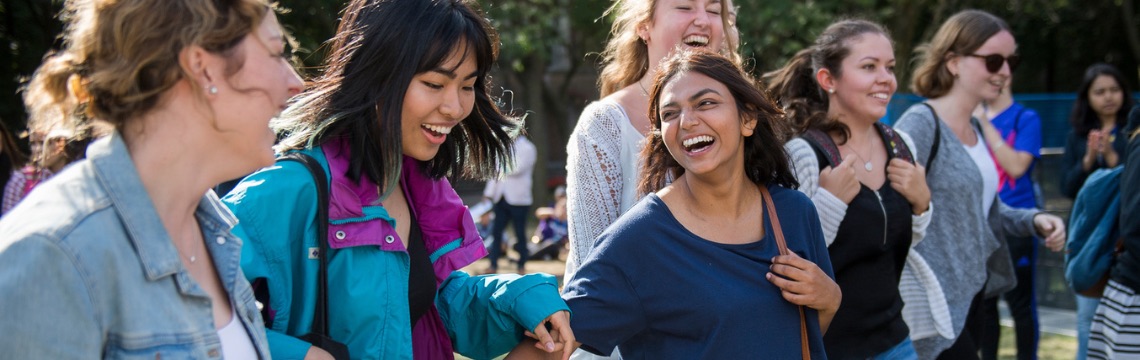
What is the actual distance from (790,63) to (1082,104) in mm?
4276

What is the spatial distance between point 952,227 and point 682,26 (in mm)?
1567

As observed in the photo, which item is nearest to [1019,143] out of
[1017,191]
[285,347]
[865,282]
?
[1017,191]

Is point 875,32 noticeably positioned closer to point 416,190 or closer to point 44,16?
point 416,190

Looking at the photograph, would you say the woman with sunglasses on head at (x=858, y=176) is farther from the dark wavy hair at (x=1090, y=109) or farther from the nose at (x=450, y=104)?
the dark wavy hair at (x=1090, y=109)

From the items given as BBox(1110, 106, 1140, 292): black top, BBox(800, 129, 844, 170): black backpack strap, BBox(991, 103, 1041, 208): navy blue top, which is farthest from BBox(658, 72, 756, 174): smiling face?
BBox(991, 103, 1041, 208): navy blue top

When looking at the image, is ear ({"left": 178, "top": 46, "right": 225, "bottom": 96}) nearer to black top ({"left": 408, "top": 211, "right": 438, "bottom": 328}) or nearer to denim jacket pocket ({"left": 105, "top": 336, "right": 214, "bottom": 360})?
denim jacket pocket ({"left": 105, "top": 336, "right": 214, "bottom": 360})

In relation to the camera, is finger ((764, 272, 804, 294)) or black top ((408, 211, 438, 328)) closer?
black top ((408, 211, 438, 328))

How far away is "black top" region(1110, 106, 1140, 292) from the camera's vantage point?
4.30 metres

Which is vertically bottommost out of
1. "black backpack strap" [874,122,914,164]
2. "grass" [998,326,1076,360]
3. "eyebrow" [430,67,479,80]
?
"grass" [998,326,1076,360]

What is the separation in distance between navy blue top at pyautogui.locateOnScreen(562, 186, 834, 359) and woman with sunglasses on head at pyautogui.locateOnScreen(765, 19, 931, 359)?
2.76 ft

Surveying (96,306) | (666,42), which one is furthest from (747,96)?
(96,306)

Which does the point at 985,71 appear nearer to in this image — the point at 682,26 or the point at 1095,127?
the point at 682,26

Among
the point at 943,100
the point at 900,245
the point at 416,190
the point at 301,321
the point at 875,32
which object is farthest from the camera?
the point at 943,100

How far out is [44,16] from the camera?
48.7 ft
